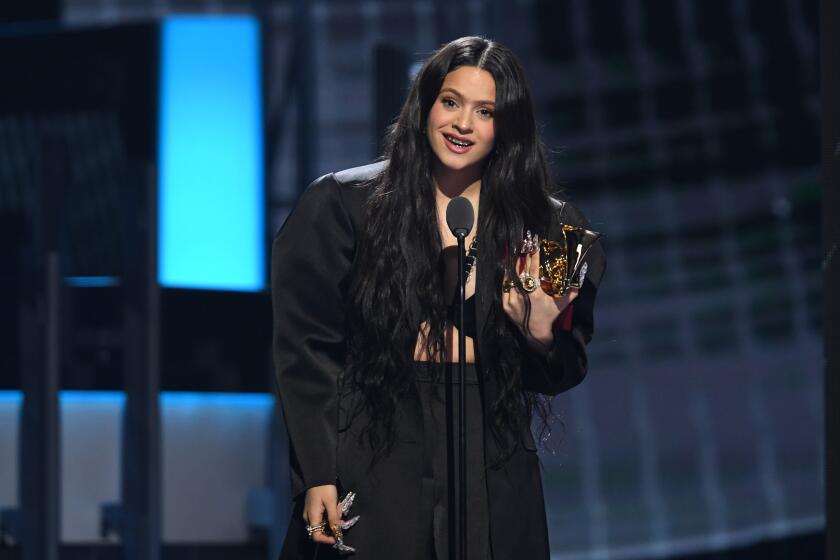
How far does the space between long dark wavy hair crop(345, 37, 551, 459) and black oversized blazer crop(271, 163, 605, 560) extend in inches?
0.9

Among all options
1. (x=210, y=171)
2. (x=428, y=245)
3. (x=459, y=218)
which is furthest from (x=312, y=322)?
(x=210, y=171)

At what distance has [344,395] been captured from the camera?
229 centimetres

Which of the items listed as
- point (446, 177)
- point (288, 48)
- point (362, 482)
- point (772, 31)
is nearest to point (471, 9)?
point (288, 48)

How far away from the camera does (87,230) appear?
4809 mm

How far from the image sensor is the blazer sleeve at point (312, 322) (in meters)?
2.22

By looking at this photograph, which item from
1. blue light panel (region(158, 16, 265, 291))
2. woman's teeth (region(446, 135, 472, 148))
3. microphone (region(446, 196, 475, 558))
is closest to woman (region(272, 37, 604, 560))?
woman's teeth (region(446, 135, 472, 148))

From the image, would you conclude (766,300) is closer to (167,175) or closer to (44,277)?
(167,175)

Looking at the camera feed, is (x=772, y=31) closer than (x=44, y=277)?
No

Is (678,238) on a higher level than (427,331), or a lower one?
higher

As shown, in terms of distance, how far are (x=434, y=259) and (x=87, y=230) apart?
9.00ft

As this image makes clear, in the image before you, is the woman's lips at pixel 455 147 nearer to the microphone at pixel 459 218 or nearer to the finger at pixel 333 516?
the microphone at pixel 459 218

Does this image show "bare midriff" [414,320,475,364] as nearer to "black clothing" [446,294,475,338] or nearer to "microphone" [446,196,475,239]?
"black clothing" [446,294,475,338]

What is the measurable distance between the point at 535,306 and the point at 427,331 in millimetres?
218

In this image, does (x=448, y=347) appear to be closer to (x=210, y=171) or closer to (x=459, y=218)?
(x=459, y=218)
